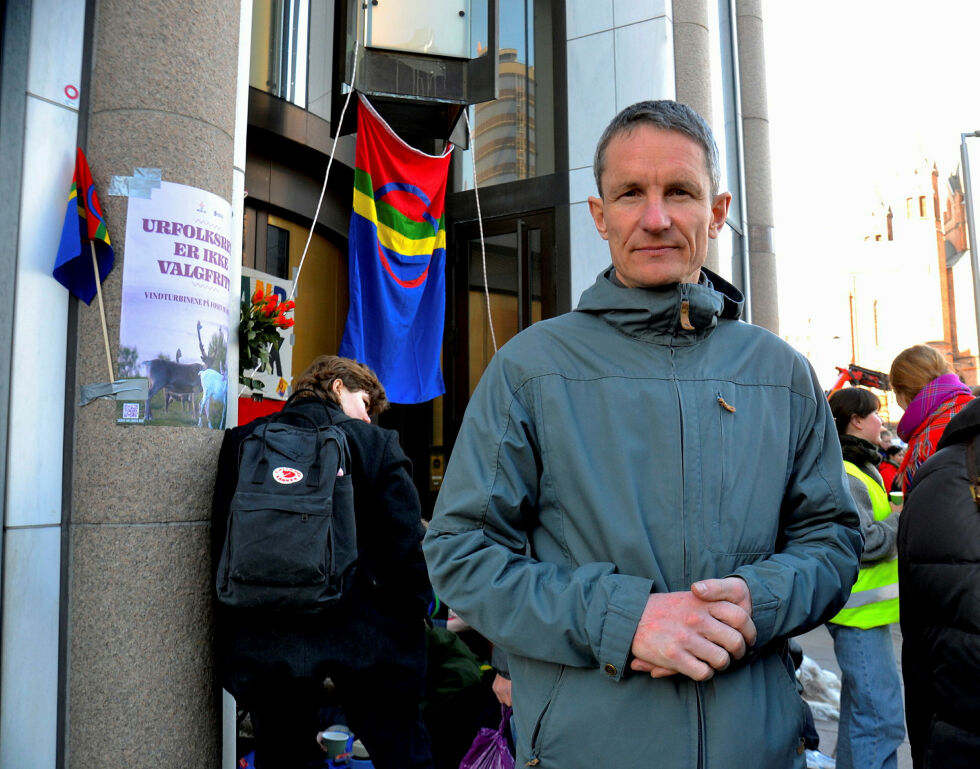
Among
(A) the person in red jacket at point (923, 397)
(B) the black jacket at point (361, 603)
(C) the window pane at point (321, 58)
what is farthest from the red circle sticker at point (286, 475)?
(C) the window pane at point (321, 58)

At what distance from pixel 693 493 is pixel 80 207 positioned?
275cm

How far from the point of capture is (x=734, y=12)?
41.5 feet

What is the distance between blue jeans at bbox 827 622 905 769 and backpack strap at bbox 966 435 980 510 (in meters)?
2.37

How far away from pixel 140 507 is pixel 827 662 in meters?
6.25

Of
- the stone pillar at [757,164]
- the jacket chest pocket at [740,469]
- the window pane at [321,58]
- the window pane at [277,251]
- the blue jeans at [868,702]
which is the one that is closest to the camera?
the jacket chest pocket at [740,469]

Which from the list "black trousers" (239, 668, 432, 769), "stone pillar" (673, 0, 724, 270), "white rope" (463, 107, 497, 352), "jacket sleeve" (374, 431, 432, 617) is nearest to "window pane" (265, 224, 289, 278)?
"white rope" (463, 107, 497, 352)

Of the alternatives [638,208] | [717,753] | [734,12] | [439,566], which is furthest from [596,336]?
[734,12]

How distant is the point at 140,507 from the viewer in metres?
Result: 3.33

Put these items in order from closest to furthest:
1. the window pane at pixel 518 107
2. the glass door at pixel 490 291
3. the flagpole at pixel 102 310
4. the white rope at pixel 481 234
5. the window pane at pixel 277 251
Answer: the flagpole at pixel 102 310 < the window pane at pixel 277 251 < the white rope at pixel 481 234 < the glass door at pixel 490 291 < the window pane at pixel 518 107

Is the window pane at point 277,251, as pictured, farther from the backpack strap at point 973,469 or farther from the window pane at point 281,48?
the backpack strap at point 973,469

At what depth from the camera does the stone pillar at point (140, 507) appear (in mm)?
3248

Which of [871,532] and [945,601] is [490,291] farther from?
[945,601]

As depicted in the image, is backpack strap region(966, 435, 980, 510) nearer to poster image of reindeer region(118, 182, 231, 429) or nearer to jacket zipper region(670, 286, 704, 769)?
jacket zipper region(670, 286, 704, 769)

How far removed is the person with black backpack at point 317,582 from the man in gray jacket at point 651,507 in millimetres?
1606
